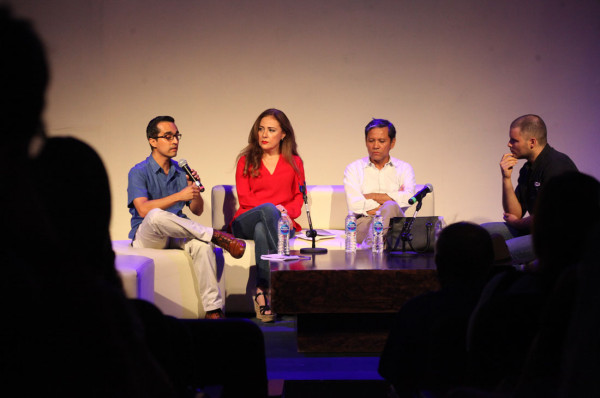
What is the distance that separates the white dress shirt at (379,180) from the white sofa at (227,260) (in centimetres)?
26

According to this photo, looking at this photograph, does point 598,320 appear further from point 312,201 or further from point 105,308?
point 312,201

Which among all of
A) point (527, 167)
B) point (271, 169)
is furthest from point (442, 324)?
point (271, 169)

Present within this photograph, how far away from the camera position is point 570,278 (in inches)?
34.9

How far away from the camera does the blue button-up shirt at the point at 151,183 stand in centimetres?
375

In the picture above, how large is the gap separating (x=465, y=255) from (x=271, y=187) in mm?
2899

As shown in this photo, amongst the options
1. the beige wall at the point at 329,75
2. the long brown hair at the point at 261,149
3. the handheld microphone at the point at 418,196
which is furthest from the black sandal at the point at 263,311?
the beige wall at the point at 329,75

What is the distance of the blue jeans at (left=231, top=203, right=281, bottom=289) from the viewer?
3.70 m

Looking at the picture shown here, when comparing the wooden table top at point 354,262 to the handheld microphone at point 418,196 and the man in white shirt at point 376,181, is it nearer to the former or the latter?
the handheld microphone at point 418,196

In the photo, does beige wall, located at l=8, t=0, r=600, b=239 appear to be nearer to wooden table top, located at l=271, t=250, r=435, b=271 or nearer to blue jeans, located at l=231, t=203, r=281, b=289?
blue jeans, located at l=231, t=203, r=281, b=289

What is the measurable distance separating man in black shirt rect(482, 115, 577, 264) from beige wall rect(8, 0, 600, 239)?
4.36 ft

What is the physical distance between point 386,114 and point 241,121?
130 centimetres

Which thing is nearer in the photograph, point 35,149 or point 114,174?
point 35,149

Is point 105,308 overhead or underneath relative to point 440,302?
overhead

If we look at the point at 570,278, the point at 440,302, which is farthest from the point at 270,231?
the point at 570,278
